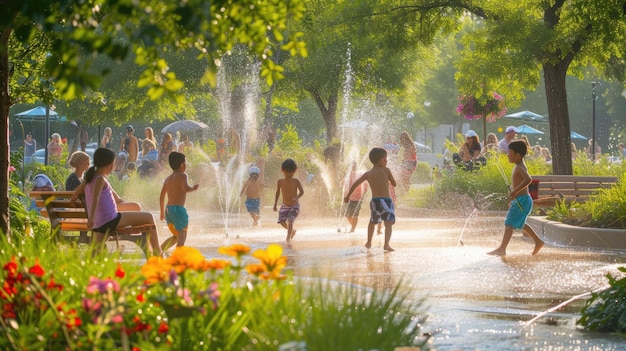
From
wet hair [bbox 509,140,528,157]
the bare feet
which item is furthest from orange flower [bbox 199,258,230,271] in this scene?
wet hair [bbox 509,140,528,157]

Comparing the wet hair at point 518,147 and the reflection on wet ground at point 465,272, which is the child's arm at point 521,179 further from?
the reflection on wet ground at point 465,272

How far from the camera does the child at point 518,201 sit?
13727 millimetres

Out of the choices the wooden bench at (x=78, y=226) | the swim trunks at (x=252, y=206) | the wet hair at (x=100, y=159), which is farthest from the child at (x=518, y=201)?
the swim trunks at (x=252, y=206)

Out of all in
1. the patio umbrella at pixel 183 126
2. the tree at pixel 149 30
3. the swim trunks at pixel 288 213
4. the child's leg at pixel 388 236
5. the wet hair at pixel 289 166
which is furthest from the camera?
the patio umbrella at pixel 183 126

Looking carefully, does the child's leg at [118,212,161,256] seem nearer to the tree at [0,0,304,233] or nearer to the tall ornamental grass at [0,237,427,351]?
the tall ornamental grass at [0,237,427,351]

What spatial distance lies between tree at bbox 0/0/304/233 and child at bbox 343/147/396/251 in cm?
894

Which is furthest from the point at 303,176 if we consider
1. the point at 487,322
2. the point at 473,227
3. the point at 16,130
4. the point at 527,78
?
the point at 16,130

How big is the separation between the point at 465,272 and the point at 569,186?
26.5 feet

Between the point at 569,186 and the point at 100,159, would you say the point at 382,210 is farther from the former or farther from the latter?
the point at 569,186

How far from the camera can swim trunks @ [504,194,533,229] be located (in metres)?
13.8

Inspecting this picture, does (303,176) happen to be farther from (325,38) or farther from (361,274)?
(361,274)

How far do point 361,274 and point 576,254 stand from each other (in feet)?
11.1

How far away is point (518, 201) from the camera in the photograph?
13.9 metres

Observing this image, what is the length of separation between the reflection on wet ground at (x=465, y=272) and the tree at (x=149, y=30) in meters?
1.29
